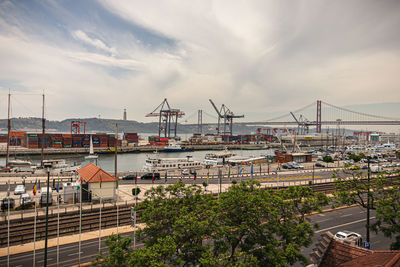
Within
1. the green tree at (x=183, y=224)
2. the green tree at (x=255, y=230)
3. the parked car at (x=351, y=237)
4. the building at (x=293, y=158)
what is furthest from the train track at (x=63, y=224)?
the building at (x=293, y=158)

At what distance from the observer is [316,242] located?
53.6ft

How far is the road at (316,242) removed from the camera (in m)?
13.8

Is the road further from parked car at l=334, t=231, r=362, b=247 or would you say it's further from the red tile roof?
the red tile roof

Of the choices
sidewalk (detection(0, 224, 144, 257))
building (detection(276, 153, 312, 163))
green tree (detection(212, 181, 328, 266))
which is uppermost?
green tree (detection(212, 181, 328, 266))


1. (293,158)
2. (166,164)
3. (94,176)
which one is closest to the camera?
(94,176)

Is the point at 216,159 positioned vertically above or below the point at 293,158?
below

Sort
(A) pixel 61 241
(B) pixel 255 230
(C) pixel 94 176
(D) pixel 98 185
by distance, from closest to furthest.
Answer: (B) pixel 255 230 < (A) pixel 61 241 < (C) pixel 94 176 < (D) pixel 98 185

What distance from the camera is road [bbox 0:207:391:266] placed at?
1383cm

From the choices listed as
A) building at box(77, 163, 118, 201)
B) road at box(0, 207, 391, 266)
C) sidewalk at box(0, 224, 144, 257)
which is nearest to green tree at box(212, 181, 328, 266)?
road at box(0, 207, 391, 266)

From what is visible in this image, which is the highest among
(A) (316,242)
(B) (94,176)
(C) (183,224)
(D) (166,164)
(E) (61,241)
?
(C) (183,224)

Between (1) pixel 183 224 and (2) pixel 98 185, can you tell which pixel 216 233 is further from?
(2) pixel 98 185

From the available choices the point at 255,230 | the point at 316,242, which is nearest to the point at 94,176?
the point at 255,230

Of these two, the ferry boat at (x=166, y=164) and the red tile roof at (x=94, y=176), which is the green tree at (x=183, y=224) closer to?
the red tile roof at (x=94, y=176)

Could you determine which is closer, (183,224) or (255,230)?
(183,224)
